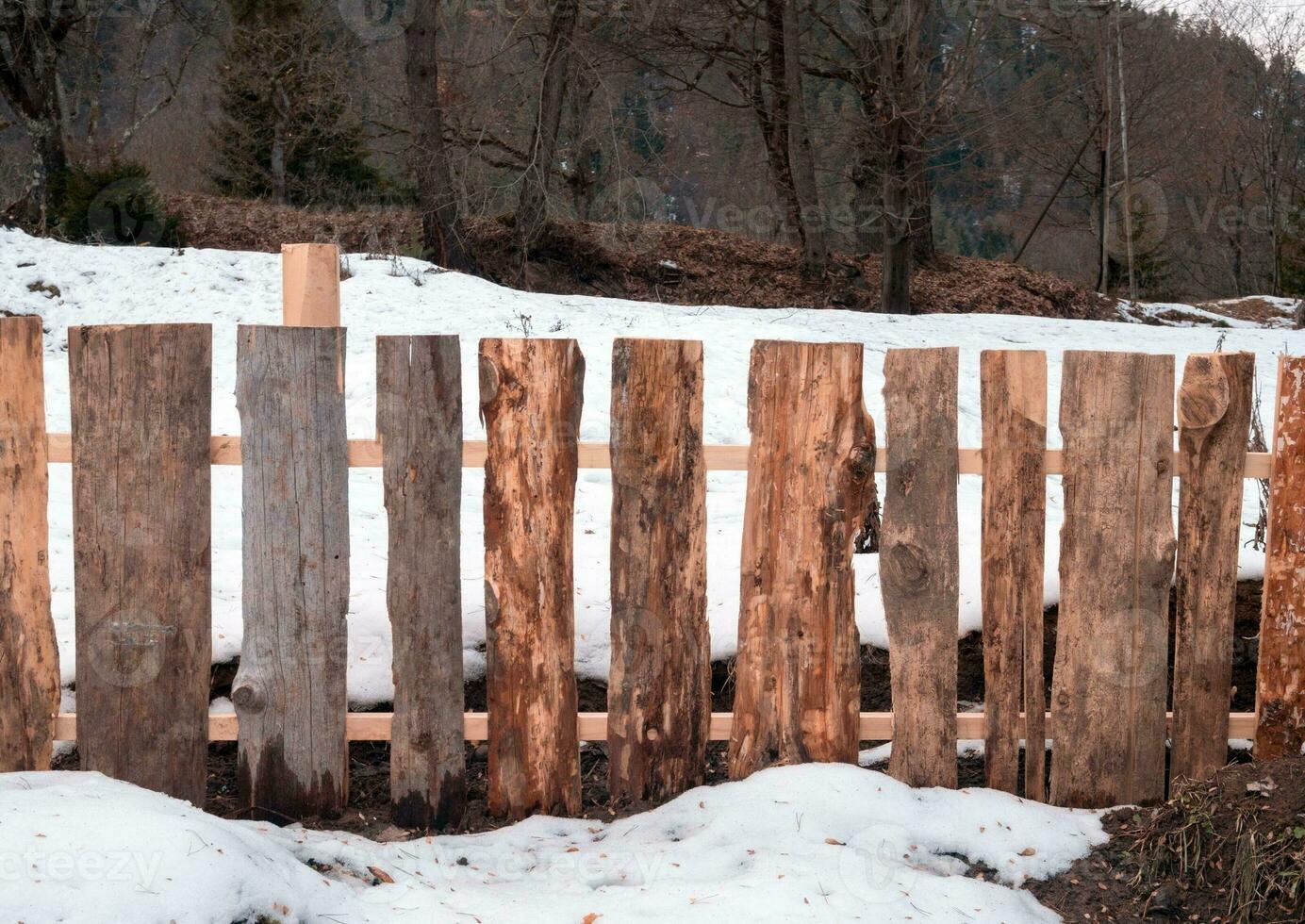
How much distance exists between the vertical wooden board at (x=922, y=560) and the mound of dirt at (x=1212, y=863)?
50 centimetres

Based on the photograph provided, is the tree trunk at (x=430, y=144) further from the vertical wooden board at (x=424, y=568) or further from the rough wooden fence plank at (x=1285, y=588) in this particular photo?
the rough wooden fence plank at (x=1285, y=588)

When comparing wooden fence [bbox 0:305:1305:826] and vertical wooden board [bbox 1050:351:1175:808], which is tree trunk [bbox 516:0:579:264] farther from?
vertical wooden board [bbox 1050:351:1175:808]

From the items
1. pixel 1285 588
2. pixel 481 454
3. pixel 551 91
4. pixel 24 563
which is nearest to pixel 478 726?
pixel 481 454

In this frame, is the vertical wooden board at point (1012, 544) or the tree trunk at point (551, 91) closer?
the vertical wooden board at point (1012, 544)

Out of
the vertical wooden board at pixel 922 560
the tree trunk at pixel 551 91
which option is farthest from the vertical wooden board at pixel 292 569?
the tree trunk at pixel 551 91

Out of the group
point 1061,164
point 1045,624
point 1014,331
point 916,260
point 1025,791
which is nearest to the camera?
point 1025,791

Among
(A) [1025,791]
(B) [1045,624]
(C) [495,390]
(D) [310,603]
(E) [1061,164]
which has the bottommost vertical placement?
(A) [1025,791]

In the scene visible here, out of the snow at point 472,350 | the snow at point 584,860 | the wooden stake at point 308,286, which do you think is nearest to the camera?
the snow at point 584,860

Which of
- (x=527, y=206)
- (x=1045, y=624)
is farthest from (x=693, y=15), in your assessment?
(x=1045, y=624)

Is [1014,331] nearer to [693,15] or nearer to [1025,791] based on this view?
[693,15]

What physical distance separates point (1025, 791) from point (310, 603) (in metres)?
2.15

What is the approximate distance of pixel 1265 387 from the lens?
9641mm

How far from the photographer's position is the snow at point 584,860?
7.30ft

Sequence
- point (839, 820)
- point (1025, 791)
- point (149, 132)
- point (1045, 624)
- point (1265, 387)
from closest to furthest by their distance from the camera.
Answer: point (839, 820) → point (1025, 791) → point (1045, 624) → point (1265, 387) → point (149, 132)
